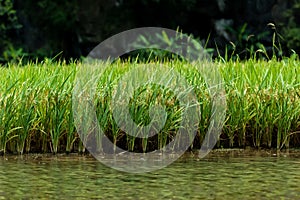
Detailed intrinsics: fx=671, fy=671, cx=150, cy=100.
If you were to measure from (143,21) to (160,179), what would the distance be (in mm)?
8198

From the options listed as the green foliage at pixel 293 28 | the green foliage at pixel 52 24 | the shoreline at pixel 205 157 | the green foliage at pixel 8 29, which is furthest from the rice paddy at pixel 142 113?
the green foliage at pixel 8 29

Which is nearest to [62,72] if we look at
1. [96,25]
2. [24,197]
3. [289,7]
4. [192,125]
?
[192,125]

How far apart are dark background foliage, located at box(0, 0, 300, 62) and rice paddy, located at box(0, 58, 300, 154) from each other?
5986 mm

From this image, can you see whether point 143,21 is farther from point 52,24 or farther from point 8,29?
point 8,29

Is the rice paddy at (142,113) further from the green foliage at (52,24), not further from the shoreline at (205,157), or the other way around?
the green foliage at (52,24)

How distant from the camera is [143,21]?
11.9 m

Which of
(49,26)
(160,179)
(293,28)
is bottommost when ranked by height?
(160,179)

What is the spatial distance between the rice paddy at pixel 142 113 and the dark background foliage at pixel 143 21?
599 centimetres

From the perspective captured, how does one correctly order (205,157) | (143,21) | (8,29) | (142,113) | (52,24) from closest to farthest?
(205,157), (142,113), (52,24), (143,21), (8,29)

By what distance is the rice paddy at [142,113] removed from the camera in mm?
5012

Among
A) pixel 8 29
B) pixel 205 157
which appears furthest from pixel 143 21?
pixel 205 157

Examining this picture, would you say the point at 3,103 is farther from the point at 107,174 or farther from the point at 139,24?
the point at 139,24

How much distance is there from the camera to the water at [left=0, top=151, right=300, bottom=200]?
3584 mm

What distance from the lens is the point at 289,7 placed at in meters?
11.5
